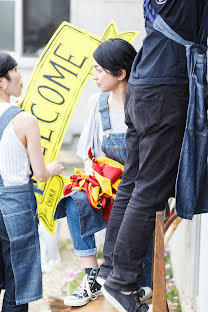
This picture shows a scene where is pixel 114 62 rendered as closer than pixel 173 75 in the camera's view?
No

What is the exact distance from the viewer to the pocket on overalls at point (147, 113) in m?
2.33

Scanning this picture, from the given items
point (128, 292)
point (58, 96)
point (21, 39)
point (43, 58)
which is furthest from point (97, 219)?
point (21, 39)

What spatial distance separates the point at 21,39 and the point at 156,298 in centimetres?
610

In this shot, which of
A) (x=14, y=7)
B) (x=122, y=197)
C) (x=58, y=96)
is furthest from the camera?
(x=14, y=7)

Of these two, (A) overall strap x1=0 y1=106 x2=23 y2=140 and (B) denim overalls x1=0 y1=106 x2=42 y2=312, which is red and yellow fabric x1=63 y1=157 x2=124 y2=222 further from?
(A) overall strap x1=0 y1=106 x2=23 y2=140

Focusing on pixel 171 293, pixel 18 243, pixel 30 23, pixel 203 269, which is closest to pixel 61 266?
pixel 171 293

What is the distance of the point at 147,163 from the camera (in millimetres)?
2363

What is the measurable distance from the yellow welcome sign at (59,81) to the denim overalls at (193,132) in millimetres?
1425

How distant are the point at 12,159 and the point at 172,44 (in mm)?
1236

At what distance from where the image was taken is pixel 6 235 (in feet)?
10.7

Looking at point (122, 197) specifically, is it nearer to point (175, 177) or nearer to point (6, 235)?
point (175, 177)

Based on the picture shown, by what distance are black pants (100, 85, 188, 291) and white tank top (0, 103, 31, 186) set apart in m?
0.86

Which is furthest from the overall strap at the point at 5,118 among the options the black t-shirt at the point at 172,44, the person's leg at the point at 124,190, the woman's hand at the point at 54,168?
the black t-shirt at the point at 172,44

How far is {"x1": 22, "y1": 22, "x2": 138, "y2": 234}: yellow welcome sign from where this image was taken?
12.4ft
